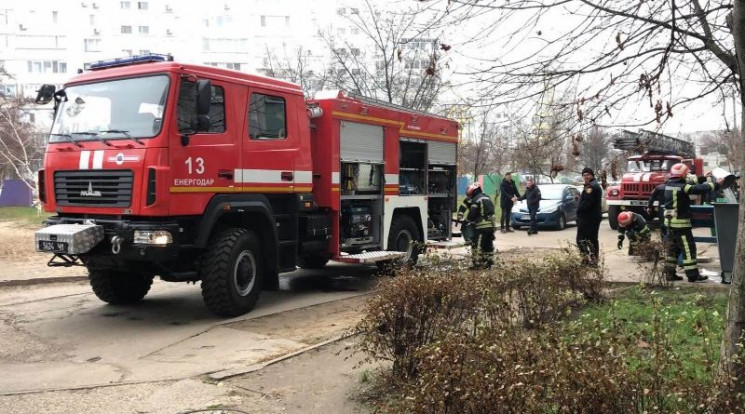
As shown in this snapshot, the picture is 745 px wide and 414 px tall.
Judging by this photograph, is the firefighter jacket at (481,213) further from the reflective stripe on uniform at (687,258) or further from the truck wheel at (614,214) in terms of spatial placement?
the truck wheel at (614,214)

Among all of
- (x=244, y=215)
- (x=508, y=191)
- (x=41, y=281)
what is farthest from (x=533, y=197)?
(x=41, y=281)

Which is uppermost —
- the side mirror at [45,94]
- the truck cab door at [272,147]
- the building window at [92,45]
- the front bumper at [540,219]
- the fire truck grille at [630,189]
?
the building window at [92,45]

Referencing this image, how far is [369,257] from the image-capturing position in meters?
9.31

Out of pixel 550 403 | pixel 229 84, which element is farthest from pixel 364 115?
pixel 550 403

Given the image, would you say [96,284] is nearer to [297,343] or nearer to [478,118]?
[297,343]

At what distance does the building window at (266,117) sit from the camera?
7.66 m

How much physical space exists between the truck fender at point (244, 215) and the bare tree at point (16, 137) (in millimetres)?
18605

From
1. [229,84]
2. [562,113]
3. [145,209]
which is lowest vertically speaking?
[145,209]

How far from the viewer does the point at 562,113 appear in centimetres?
473

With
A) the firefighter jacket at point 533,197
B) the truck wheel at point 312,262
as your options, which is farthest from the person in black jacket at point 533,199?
the truck wheel at point 312,262

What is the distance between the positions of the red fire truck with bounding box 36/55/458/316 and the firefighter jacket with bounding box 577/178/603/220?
3.29 m

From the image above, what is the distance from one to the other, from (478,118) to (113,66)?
4.69 metres

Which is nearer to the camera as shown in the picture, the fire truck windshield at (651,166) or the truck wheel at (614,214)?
the fire truck windshield at (651,166)

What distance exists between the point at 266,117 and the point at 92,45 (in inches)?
2638
